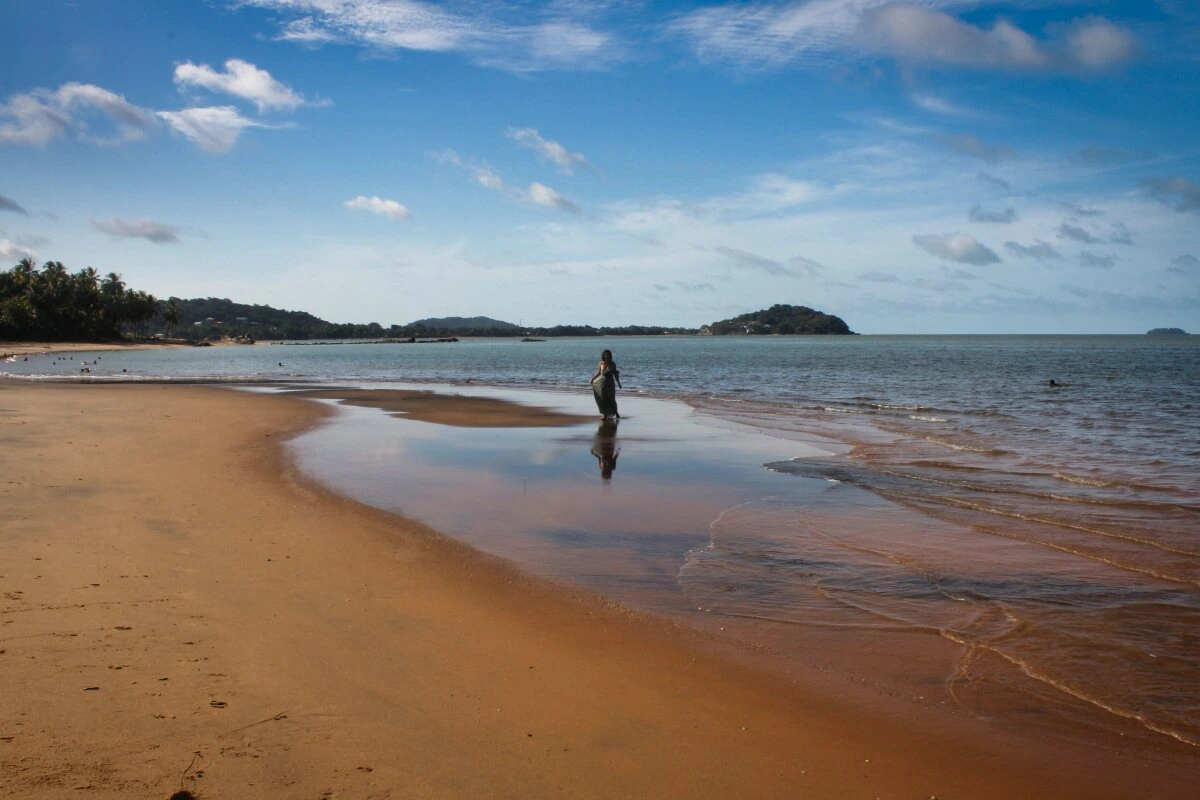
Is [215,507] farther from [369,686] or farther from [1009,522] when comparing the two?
[1009,522]

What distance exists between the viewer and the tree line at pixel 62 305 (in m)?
96.3

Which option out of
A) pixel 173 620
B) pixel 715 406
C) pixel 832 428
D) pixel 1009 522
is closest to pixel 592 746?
pixel 173 620

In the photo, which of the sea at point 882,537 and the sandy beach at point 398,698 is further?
the sea at point 882,537

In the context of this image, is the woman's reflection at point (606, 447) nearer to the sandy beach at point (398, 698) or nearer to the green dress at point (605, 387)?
the green dress at point (605, 387)

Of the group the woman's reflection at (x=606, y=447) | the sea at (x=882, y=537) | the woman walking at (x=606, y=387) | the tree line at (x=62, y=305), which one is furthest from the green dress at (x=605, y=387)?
the tree line at (x=62, y=305)

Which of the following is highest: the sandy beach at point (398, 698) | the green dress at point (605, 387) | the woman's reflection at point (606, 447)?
the green dress at point (605, 387)

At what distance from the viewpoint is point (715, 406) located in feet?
93.6

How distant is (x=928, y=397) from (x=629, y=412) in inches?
589

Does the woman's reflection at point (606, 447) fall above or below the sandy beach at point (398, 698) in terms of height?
above

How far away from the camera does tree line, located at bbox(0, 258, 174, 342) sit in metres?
96.3

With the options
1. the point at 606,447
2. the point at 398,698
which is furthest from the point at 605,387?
the point at 398,698

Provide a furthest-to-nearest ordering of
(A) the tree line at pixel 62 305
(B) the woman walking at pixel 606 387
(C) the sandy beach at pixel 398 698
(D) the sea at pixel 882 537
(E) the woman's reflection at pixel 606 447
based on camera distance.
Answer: (A) the tree line at pixel 62 305, (B) the woman walking at pixel 606 387, (E) the woman's reflection at pixel 606 447, (D) the sea at pixel 882 537, (C) the sandy beach at pixel 398 698

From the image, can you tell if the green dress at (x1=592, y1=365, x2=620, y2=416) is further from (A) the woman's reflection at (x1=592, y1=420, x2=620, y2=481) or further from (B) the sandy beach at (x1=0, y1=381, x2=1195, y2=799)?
(B) the sandy beach at (x1=0, y1=381, x2=1195, y2=799)

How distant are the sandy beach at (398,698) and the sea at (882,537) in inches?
23.2
